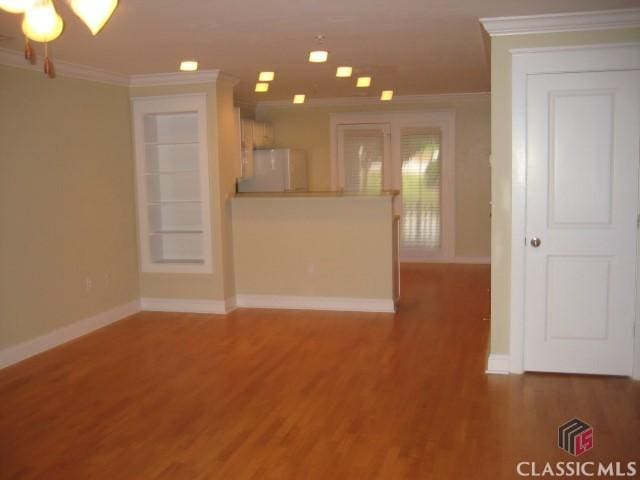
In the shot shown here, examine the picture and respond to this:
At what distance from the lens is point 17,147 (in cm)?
504

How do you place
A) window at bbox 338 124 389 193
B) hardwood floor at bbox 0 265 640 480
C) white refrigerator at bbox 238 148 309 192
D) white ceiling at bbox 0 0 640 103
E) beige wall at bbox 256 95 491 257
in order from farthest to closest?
window at bbox 338 124 389 193 < beige wall at bbox 256 95 491 257 < white refrigerator at bbox 238 148 309 192 < white ceiling at bbox 0 0 640 103 < hardwood floor at bbox 0 265 640 480

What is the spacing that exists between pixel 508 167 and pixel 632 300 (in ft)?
3.91

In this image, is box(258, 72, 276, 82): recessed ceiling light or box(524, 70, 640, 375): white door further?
box(258, 72, 276, 82): recessed ceiling light

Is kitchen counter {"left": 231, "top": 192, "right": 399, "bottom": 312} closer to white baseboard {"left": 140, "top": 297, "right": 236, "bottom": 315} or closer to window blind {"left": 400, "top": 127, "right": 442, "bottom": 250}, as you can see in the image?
white baseboard {"left": 140, "top": 297, "right": 236, "bottom": 315}

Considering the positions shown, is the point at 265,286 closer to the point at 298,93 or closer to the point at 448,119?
the point at 298,93

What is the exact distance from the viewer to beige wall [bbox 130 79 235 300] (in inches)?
249

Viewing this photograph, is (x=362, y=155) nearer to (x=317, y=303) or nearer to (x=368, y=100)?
(x=368, y=100)

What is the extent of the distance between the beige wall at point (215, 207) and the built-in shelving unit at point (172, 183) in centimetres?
7

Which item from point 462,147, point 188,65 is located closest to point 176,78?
point 188,65

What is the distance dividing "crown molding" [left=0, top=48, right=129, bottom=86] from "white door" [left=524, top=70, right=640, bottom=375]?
12.3ft

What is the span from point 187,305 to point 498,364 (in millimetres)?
3370

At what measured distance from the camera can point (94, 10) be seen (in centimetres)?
177

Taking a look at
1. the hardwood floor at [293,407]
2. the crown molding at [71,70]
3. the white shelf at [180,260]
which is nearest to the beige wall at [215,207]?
the white shelf at [180,260]

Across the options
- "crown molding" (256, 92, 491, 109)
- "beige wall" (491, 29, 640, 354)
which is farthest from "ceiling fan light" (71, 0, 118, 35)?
"crown molding" (256, 92, 491, 109)
